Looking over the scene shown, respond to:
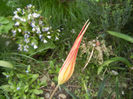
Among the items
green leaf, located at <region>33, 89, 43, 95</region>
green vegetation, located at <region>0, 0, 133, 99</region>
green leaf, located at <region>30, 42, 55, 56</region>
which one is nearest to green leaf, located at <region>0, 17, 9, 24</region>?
green vegetation, located at <region>0, 0, 133, 99</region>

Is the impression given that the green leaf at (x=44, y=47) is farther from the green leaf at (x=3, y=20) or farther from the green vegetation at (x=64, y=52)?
the green leaf at (x=3, y=20)

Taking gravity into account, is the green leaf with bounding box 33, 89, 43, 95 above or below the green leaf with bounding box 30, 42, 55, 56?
below

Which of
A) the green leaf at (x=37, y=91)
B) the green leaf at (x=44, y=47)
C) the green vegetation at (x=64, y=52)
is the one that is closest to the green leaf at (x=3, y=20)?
the green vegetation at (x=64, y=52)

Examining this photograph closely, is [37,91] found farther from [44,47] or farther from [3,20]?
[3,20]

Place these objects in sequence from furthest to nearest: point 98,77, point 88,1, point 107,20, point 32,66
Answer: point 32,66, point 98,77, point 88,1, point 107,20

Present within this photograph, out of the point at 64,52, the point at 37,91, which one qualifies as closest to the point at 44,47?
the point at 64,52

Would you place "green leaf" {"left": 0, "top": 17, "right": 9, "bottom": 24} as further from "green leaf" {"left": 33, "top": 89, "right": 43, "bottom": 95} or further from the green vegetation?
"green leaf" {"left": 33, "top": 89, "right": 43, "bottom": 95}

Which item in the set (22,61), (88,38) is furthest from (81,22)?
(22,61)

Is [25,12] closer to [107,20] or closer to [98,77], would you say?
[107,20]
